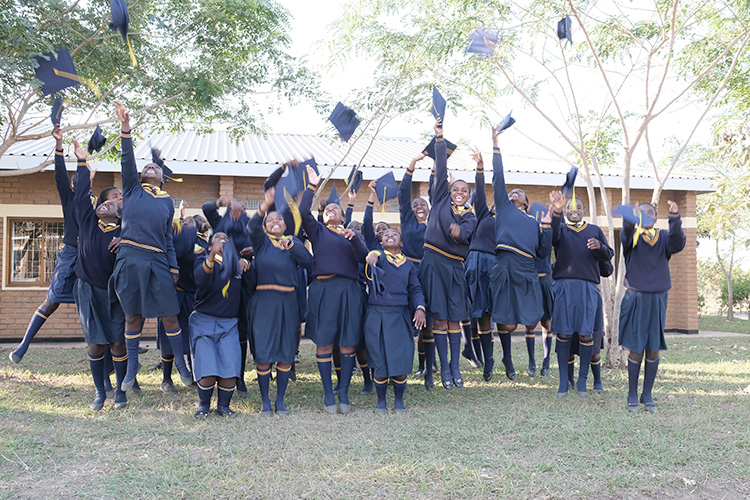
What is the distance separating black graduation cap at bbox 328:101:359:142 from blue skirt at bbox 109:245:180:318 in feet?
7.64

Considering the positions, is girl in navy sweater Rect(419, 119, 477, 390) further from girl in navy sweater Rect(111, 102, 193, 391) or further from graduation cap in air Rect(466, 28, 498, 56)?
girl in navy sweater Rect(111, 102, 193, 391)

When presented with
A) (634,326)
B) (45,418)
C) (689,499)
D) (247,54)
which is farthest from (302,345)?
(689,499)

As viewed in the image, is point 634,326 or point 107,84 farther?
point 107,84

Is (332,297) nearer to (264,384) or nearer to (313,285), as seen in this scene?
(313,285)

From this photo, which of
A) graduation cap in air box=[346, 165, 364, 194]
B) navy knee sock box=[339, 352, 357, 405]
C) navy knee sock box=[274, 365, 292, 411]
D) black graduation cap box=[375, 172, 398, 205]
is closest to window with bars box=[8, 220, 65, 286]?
graduation cap in air box=[346, 165, 364, 194]

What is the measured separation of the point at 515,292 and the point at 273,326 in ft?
8.59

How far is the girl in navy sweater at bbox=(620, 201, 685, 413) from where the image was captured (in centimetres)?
542

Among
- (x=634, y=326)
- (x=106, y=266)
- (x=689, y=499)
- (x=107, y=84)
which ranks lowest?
(x=689, y=499)

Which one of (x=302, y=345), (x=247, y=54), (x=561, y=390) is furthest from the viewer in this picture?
(x=302, y=345)

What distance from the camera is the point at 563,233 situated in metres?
6.08

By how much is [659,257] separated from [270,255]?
3.61 metres

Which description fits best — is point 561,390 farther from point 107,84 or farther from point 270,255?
point 107,84

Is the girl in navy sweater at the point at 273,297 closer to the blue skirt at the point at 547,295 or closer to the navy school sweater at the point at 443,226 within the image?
the navy school sweater at the point at 443,226

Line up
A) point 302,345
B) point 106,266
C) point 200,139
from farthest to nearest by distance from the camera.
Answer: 1. point 200,139
2. point 302,345
3. point 106,266
